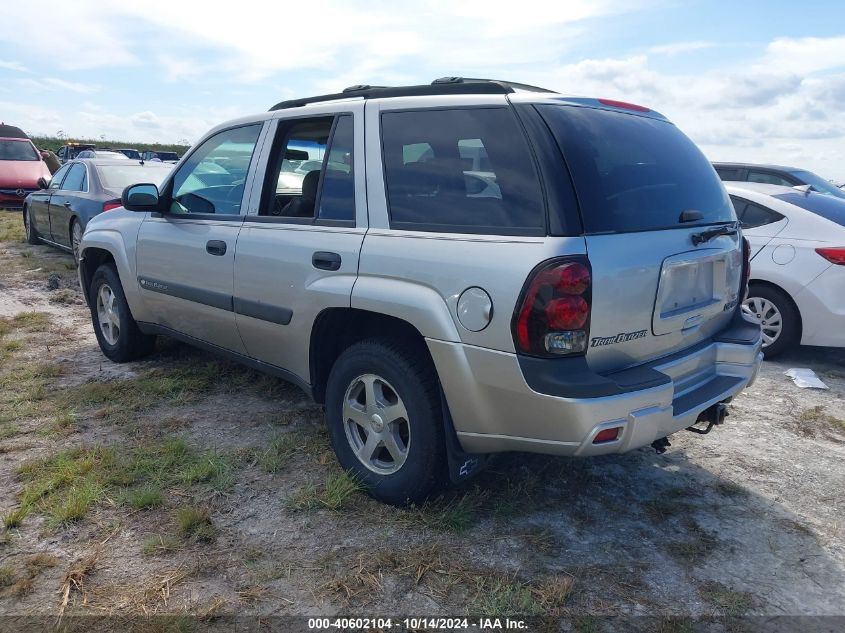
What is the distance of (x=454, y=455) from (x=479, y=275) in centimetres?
80

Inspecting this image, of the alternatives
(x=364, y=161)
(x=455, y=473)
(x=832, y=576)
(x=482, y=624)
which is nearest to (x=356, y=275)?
(x=364, y=161)

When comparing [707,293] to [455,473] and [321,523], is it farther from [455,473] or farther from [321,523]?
[321,523]

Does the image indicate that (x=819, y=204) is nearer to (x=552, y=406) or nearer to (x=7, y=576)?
(x=552, y=406)

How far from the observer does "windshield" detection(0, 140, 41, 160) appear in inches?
591

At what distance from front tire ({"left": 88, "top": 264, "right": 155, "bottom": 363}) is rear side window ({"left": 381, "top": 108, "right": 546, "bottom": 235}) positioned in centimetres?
286

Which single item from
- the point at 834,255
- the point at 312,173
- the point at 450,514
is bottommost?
the point at 450,514

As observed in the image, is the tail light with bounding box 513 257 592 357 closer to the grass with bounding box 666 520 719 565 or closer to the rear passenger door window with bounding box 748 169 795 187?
the grass with bounding box 666 520 719 565

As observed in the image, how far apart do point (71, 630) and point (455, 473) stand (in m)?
1.53

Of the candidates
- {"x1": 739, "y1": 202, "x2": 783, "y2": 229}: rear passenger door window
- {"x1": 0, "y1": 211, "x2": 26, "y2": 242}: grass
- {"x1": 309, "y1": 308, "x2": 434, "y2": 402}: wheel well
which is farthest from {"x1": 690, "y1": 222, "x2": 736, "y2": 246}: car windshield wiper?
{"x1": 0, "y1": 211, "x2": 26, "y2": 242}: grass

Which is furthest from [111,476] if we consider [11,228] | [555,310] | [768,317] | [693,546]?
[11,228]

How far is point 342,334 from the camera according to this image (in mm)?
3436

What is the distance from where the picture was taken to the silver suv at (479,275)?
8.29 feet

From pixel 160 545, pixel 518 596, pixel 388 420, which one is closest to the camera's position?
pixel 518 596

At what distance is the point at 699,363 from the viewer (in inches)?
121
